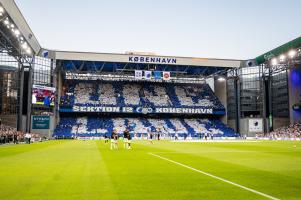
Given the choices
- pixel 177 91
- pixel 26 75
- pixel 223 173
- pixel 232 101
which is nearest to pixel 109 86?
pixel 177 91

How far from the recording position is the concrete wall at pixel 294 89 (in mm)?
71875

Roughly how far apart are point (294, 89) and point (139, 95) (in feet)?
132

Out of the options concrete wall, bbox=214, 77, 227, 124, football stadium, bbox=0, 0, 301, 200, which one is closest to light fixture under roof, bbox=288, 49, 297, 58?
football stadium, bbox=0, 0, 301, 200

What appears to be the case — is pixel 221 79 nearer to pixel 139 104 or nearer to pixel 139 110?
pixel 139 104

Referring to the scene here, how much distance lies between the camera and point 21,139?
2181 inches

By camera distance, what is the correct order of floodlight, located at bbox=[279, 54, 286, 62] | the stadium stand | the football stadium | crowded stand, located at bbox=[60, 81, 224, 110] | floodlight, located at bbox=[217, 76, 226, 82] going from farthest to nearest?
floodlight, located at bbox=[217, 76, 226, 82]
crowded stand, located at bbox=[60, 81, 224, 110]
the stadium stand
floodlight, located at bbox=[279, 54, 286, 62]
the football stadium

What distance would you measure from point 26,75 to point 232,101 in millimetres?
52763

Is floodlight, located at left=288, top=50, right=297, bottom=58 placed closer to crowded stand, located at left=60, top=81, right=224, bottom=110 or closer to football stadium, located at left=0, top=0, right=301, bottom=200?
football stadium, located at left=0, top=0, right=301, bottom=200

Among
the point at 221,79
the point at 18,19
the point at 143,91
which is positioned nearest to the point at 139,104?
the point at 143,91

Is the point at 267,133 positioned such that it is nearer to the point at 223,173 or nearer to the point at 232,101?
the point at 232,101

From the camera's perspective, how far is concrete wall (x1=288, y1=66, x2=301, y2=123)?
236 ft

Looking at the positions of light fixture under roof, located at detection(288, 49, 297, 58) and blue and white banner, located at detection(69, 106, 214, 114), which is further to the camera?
blue and white banner, located at detection(69, 106, 214, 114)

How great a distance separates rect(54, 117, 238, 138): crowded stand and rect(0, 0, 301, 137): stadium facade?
258mm

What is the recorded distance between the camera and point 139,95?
89.5m
